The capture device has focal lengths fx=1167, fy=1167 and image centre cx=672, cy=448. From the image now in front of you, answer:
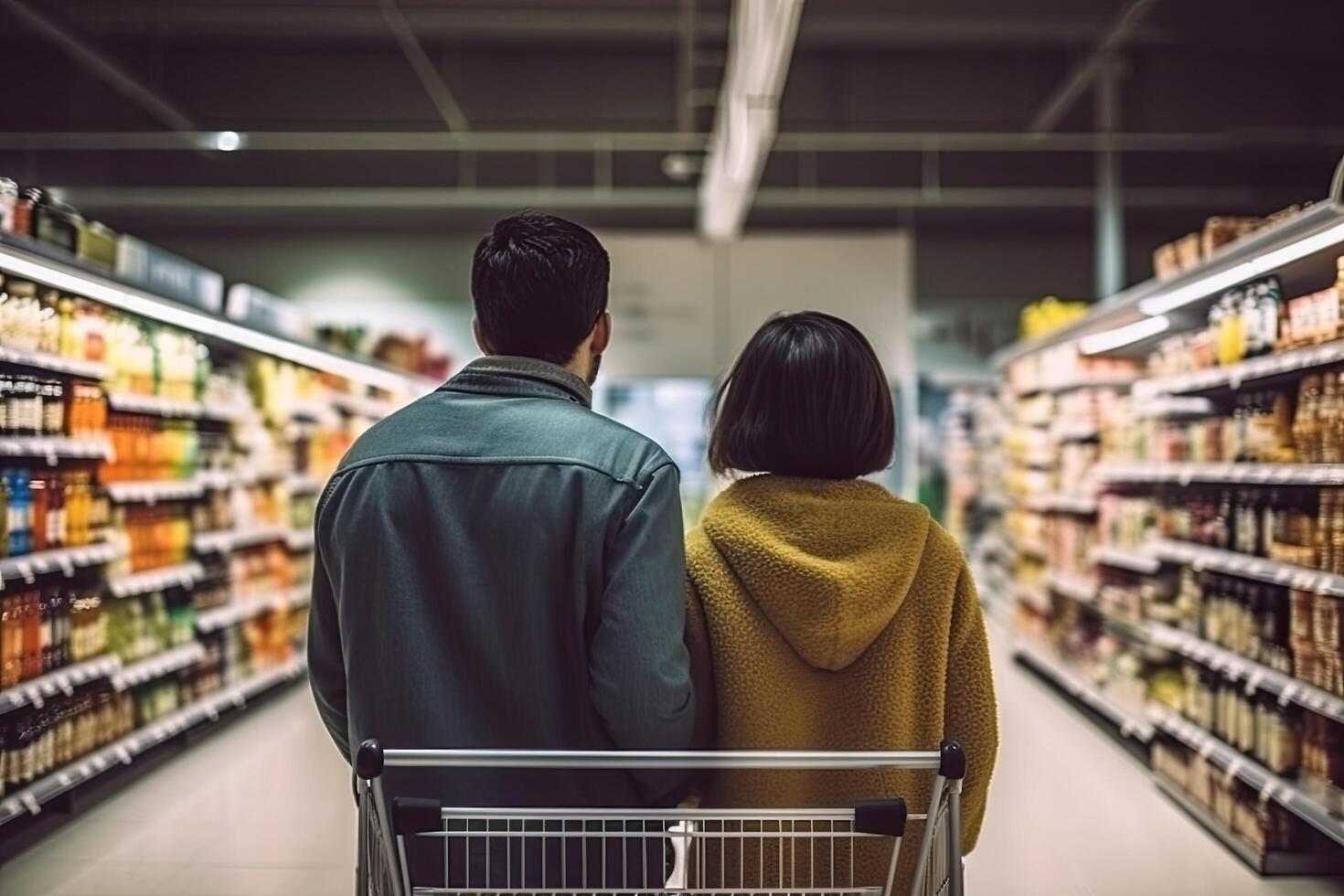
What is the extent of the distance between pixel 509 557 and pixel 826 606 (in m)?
0.44

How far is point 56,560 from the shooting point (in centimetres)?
412

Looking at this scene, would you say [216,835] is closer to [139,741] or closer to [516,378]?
[139,741]

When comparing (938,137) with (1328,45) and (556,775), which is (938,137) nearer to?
(1328,45)

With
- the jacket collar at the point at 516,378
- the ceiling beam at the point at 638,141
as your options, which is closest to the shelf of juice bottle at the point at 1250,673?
the jacket collar at the point at 516,378

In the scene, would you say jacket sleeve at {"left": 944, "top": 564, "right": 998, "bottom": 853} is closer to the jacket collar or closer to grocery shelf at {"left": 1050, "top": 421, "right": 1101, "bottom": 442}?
the jacket collar

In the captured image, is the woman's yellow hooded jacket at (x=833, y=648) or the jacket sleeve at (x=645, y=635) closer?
the jacket sleeve at (x=645, y=635)

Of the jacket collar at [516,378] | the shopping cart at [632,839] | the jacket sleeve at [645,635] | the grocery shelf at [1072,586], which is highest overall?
the jacket collar at [516,378]

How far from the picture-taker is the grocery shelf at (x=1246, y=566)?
354 cm

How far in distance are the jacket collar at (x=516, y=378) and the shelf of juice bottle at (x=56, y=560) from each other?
2776 millimetres

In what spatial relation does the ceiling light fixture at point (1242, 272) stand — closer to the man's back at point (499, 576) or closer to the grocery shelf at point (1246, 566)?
the grocery shelf at point (1246, 566)

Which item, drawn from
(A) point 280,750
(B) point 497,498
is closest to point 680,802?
(B) point 497,498

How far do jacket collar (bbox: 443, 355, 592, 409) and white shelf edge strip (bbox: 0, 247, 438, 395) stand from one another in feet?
8.71

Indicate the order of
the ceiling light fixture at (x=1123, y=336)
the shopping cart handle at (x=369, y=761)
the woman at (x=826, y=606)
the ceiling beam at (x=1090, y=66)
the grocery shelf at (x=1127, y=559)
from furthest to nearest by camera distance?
the ceiling beam at (x=1090, y=66), the ceiling light fixture at (x=1123, y=336), the grocery shelf at (x=1127, y=559), the woman at (x=826, y=606), the shopping cart handle at (x=369, y=761)

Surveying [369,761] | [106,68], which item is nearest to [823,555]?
[369,761]
